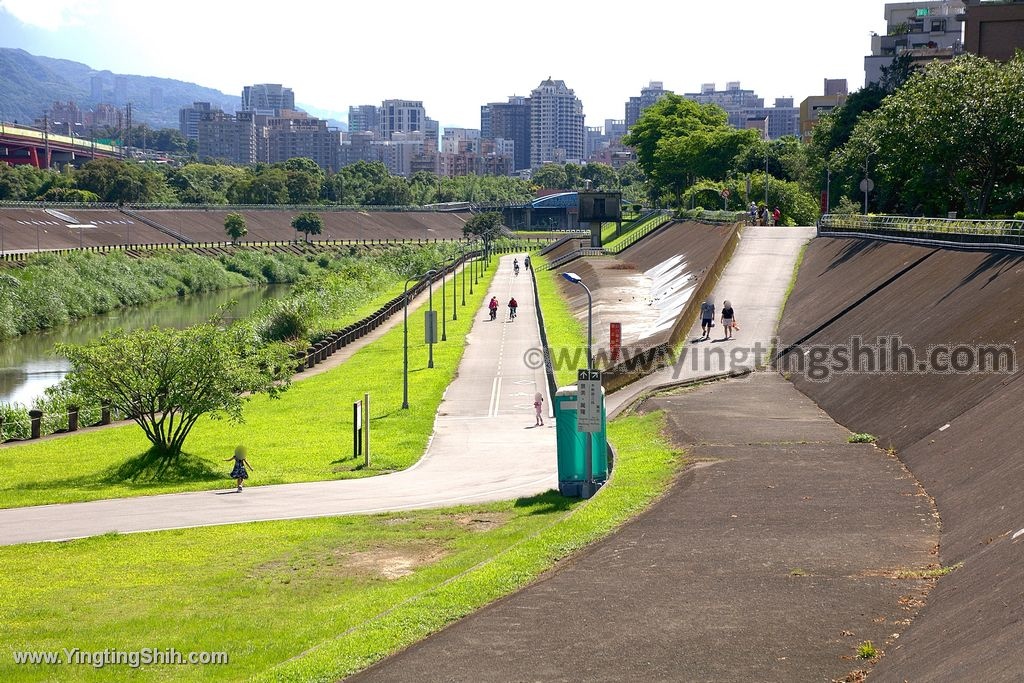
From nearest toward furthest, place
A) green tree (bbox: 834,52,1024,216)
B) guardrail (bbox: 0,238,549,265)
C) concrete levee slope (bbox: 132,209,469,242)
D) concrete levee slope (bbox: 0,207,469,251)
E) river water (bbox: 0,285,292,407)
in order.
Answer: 1. green tree (bbox: 834,52,1024,216)
2. river water (bbox: 0,285,292,407)
3. guardrail (bbox: 0,238,549,265)
4. concrete levee slope (bbox: 0,207,469,251)
5. concrete levee slope (bbox: 132,209,469,242)

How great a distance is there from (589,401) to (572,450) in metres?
1.32

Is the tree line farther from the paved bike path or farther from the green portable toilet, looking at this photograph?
the green portable toilet

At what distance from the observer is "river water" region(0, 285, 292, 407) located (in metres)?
58.8

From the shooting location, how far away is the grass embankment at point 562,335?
47438mm

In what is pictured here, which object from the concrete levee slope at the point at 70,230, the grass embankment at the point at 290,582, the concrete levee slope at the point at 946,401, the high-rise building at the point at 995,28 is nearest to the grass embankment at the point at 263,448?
the grass embankment at the point at 290,582

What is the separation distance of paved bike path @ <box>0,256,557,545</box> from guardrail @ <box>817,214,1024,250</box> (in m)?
16.0

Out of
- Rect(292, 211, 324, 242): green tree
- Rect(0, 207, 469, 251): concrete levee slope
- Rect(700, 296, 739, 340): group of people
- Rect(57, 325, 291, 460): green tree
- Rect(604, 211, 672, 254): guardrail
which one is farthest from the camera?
Rect(292, 211, 324, 242): green tree

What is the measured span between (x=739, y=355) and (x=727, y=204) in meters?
60.9

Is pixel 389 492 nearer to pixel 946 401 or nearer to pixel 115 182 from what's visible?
pixel 946 401

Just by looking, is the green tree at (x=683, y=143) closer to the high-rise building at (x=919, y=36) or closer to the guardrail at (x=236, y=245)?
the high-rise building at (x=919, y=36)

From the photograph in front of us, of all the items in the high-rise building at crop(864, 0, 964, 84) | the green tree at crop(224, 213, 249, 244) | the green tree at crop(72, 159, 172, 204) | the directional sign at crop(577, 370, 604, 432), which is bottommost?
the directional sign at crop(577, 370, 604, 432)

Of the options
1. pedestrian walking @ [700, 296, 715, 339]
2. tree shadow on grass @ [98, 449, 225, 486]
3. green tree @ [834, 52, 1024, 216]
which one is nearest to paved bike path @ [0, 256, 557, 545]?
tree shadow on grass @ [98, 449, 225, 486]

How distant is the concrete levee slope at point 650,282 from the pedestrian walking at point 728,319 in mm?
1892

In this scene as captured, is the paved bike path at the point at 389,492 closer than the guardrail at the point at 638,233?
Yes
